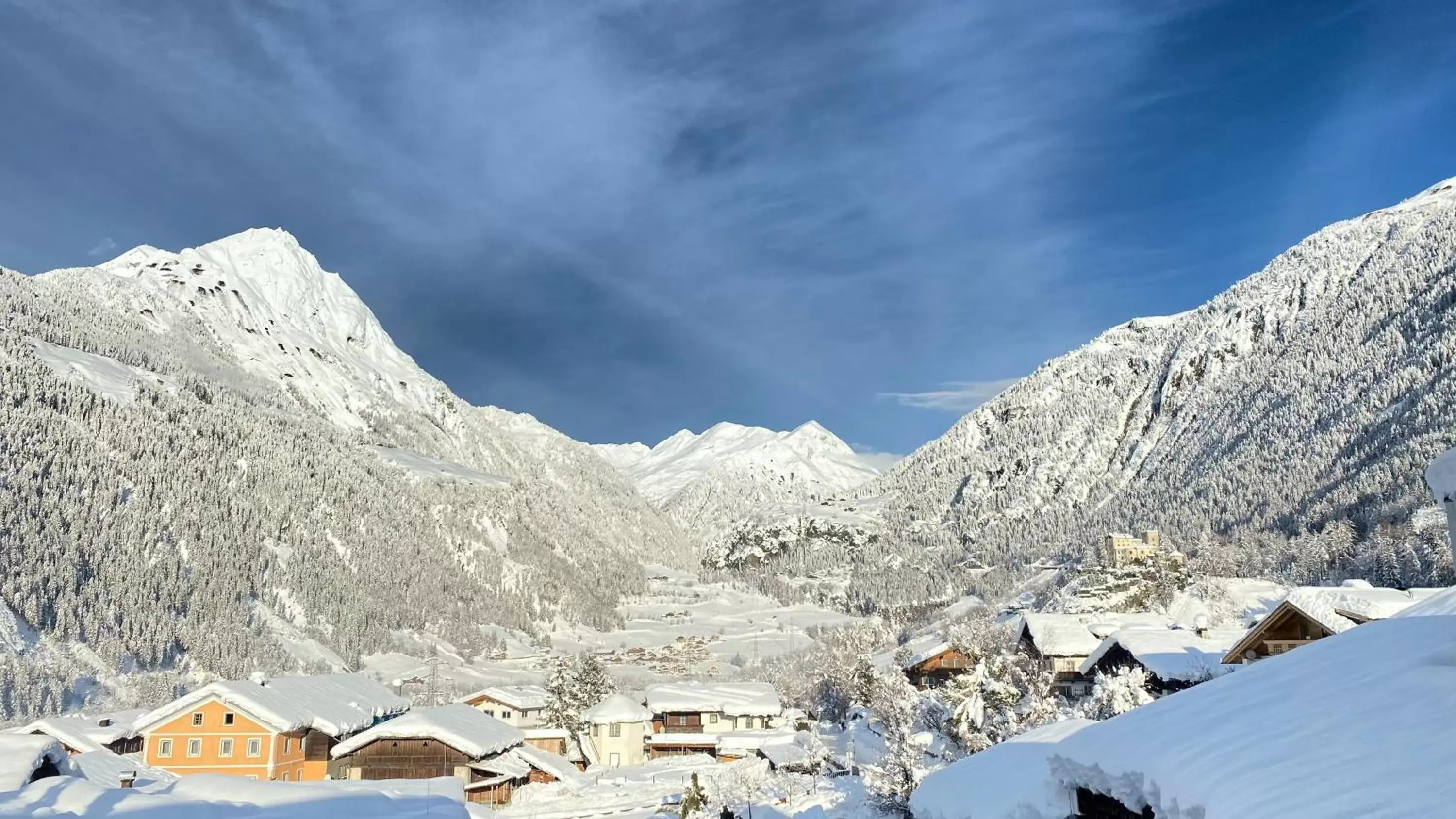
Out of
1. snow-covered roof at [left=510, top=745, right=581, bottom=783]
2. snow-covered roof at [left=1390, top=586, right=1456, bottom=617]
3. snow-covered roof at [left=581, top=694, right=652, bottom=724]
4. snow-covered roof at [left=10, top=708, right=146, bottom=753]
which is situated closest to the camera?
snow-covered roof at [left=1390, top=586, right=1456, bottom=617]

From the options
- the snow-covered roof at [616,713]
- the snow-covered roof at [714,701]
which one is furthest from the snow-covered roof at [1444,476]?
the snow-covered roof at [714,701]

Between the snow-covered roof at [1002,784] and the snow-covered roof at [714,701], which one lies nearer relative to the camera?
the snow-covered roof at [1002,784]

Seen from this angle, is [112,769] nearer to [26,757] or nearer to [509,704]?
[26,757]

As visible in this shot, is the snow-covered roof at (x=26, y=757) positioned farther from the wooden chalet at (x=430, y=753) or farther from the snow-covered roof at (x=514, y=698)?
the snow-covered roof at (x=514, y=698)

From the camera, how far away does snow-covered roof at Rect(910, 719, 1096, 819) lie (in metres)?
13.6

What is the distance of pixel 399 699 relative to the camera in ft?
208

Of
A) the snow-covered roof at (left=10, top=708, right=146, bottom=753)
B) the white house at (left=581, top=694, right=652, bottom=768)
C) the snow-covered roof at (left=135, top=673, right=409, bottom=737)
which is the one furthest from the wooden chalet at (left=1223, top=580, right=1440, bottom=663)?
the snow-covered roof at (left=10, top=708, right=146, bottom=753)

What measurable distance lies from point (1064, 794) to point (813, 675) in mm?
116077

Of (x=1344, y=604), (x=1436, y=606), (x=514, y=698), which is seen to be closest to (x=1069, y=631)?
(x=1344, y=604)

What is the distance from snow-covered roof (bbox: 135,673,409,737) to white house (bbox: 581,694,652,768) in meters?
25.7

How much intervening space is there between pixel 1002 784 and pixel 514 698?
78325 mm

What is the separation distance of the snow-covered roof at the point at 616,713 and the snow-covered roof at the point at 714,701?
201 centimetres

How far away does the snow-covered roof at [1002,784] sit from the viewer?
44.6ft

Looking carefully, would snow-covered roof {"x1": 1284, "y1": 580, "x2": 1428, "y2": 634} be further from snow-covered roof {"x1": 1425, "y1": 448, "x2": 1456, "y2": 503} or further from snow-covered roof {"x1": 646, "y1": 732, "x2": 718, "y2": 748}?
snow-covered roof {"x1": 646, "y1": 732, "x2": 718, "y2": 748}
